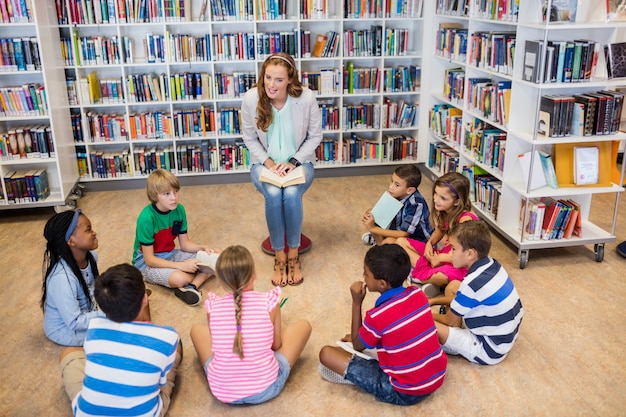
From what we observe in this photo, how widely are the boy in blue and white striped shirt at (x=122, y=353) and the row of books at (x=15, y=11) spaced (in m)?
2.90

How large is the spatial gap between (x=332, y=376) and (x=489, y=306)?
0.75 m

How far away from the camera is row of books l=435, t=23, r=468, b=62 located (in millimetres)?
4656

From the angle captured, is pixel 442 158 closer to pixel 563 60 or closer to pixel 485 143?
pixel 485 143

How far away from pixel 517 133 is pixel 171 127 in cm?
287

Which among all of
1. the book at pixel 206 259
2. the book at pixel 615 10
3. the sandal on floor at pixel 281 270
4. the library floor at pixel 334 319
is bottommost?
the library floor at pixel 334 319

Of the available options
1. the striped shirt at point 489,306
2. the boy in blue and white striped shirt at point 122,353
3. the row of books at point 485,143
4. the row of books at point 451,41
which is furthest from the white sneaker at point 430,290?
the row of books at point 451,41

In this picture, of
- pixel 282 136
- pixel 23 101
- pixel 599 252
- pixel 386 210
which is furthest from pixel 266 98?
pixel 599 252

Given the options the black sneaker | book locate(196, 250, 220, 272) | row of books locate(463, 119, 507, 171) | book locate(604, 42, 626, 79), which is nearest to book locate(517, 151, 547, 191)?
row of books locate(463, 119, 507, 171)

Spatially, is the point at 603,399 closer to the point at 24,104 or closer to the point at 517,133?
the point at 517,133

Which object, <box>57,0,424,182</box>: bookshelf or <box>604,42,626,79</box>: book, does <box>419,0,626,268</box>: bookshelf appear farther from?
<box>57,0,424,182</box>: bookshelf

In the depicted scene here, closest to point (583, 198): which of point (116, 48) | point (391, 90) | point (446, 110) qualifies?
point (446, 110)

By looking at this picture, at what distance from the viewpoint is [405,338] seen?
234 centimetres

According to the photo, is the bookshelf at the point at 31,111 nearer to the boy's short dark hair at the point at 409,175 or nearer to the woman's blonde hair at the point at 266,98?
the woman's blonde hair at the point at 266,98

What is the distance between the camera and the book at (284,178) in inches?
143
